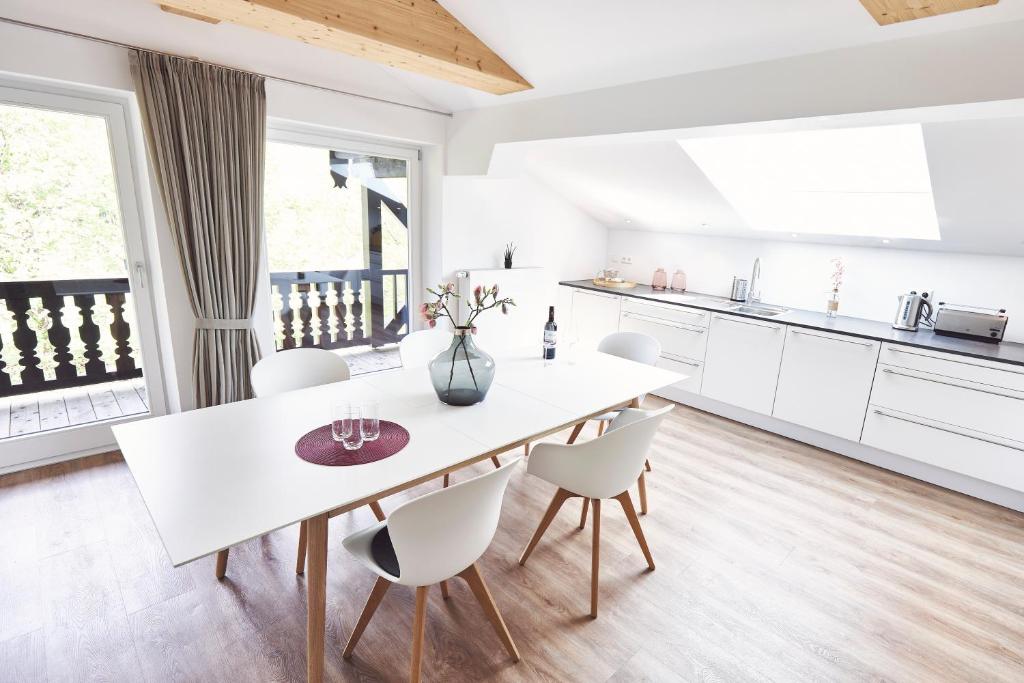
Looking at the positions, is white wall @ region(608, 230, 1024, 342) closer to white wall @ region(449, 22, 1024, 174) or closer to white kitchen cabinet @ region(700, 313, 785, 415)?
white kitchen cabinet @ region(700, 313, 785, 415)

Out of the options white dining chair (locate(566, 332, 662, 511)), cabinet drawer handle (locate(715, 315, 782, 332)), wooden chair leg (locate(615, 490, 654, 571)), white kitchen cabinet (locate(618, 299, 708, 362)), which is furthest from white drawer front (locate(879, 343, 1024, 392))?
wooden chair leg (locate(615, 490, 654, 571))

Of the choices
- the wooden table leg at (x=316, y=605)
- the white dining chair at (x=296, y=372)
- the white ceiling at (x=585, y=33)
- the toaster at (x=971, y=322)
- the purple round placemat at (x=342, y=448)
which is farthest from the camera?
the toaster at (x=971, y=322)

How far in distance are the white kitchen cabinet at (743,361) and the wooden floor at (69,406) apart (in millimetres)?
3966

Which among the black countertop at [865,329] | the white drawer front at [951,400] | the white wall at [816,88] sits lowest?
the white drawer front at [951,400]

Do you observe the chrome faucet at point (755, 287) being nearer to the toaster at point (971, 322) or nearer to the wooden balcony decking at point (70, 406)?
the toaster at point (971, 322)

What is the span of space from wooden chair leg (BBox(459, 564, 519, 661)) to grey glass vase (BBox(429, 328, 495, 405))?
2.23ft

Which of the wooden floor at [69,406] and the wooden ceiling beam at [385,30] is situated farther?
the wooden floor at [69,406]

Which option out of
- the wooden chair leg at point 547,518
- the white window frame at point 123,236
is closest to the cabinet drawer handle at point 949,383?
the wooden chair leg at point 547,518

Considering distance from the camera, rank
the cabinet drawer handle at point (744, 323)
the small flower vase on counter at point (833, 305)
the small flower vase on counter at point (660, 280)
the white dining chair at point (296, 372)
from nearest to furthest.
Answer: the white dining chair at point (296, 372) → the cabinet drawer handle at point (744, 323) → the small flower vase on counter at point (833, 305) → the small flower vase on counter at point (660, 280)

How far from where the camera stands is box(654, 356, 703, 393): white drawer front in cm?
411

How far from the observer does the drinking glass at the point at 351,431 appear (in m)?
1.74

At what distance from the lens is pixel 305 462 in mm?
1629

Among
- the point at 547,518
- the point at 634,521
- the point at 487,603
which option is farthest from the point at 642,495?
the point at 487,603

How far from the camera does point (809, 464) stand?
338 cm
